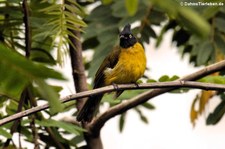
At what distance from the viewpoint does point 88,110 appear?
61.9 inches

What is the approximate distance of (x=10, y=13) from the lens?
1.45 metres

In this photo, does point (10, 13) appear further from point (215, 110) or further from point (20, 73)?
point (20, 73)

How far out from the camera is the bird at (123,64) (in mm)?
1929

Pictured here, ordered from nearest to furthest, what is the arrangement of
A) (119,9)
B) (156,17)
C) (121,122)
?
(119,9)
(156,17)
(121,122)

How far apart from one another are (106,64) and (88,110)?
518 millimetres

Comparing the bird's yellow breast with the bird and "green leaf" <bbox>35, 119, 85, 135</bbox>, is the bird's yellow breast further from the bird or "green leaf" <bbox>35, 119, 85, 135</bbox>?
"green leaf" <bbox>35, 119, 85, 135</bbox>

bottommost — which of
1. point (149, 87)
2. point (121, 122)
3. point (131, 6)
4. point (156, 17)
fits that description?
point (121, 122)

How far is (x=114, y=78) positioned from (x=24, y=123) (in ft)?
2.18

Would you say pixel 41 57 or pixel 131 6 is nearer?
pixel 131 6

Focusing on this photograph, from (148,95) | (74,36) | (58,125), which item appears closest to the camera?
(74,36)

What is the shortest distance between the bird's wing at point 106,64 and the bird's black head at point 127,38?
0.04 metres

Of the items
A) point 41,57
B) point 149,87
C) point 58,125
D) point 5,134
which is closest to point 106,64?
point 41,57

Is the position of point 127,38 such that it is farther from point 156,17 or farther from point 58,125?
point 58,125

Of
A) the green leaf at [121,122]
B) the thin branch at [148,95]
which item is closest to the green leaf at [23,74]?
the thin branch at [148,95]
